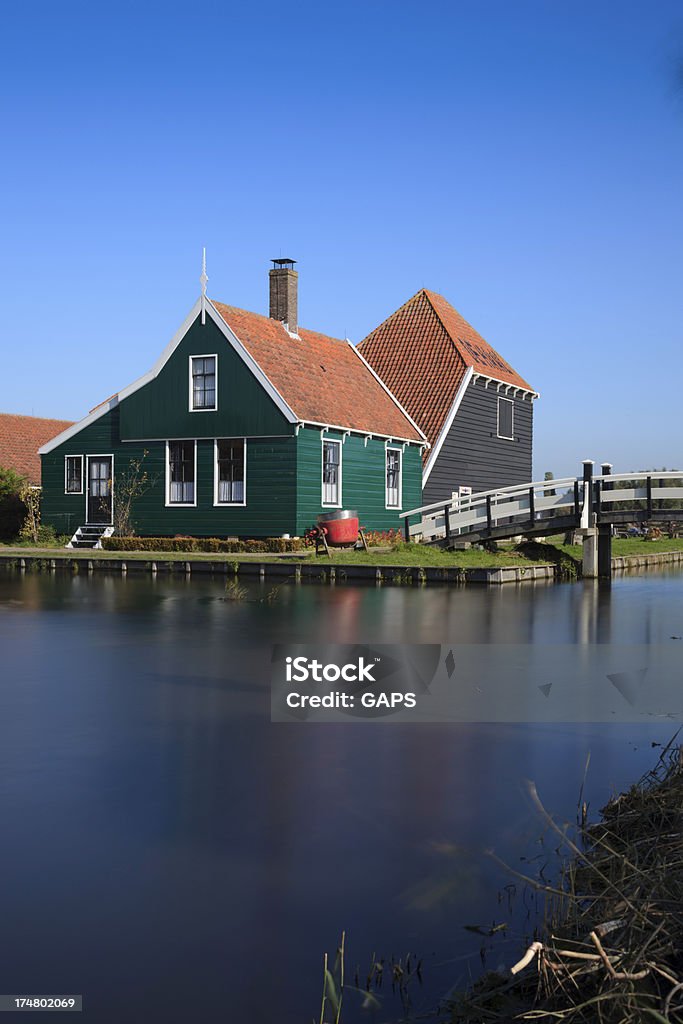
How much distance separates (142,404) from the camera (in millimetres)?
32969

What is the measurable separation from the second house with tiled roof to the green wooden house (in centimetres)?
186

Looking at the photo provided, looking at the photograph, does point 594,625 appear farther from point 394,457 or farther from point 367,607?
point 394,457

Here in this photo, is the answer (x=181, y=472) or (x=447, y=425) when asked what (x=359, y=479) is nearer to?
(x=447, y=425)

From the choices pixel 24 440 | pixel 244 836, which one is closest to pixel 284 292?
pixel 24 440

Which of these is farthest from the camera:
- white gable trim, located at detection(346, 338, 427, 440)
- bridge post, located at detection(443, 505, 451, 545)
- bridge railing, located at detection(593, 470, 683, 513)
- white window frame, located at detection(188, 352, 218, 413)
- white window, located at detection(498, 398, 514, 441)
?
white window, located at detection(498, 398, 514, 441)

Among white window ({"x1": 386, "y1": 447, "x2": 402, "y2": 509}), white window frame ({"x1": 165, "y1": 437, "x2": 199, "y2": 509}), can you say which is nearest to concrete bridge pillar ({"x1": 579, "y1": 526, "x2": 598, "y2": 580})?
white window ({"x1": 386, "y1": 447, "x2": 402, "y2": 509})

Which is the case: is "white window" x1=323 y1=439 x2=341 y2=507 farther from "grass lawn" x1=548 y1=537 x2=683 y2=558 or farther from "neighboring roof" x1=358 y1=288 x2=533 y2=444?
"grass lawn" x1=548 y1=537 x2=683 y2=558

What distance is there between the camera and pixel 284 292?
1367 inches

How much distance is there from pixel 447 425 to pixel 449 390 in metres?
1.31

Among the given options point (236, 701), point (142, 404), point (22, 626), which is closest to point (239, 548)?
point (142, 404)

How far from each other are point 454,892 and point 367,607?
13.5m

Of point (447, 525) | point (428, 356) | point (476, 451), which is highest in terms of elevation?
point (428, 356)

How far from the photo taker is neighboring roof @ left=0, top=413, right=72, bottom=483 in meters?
46.7

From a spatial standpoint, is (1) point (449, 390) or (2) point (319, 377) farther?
(1) point (449, 390)
